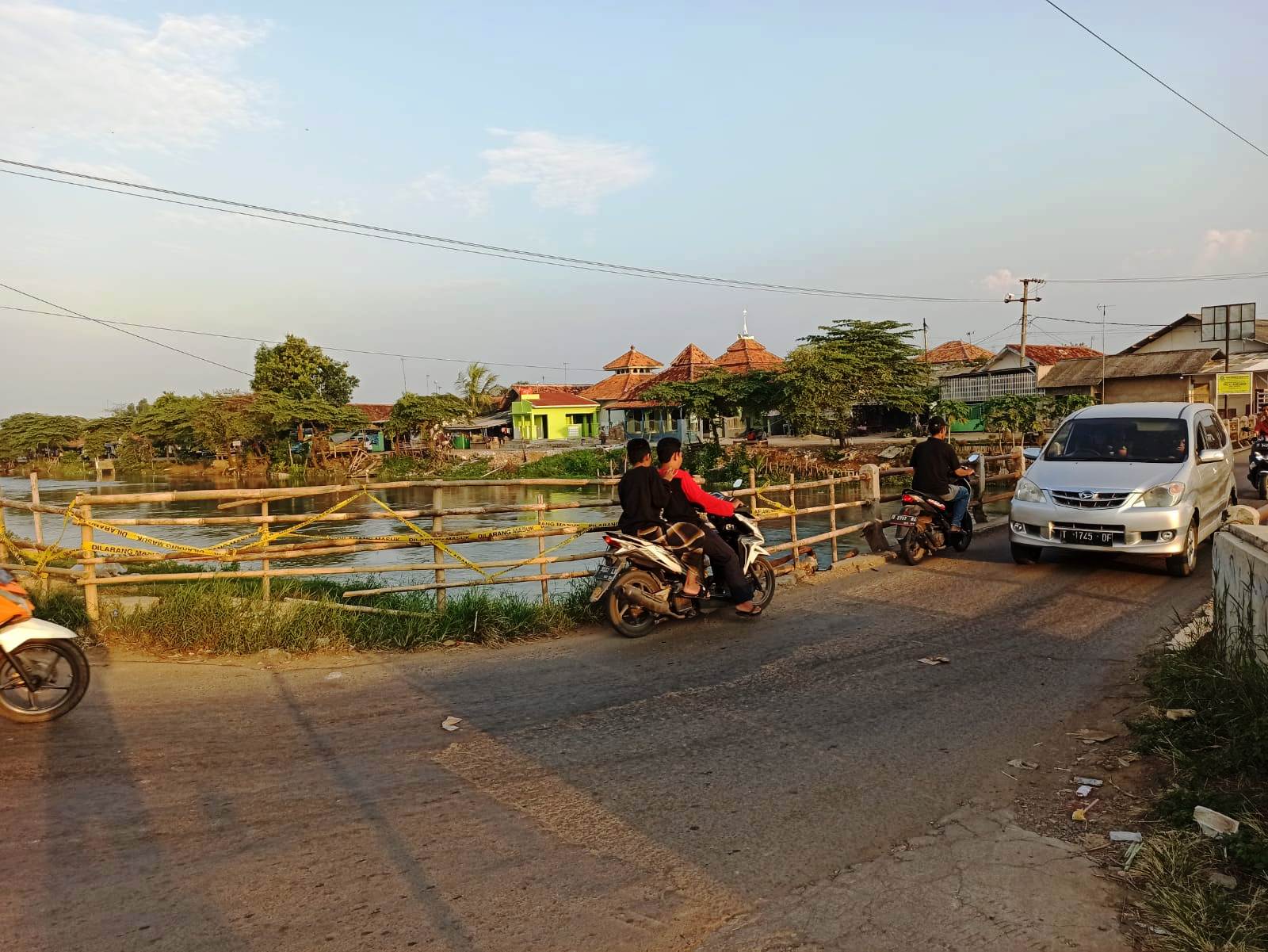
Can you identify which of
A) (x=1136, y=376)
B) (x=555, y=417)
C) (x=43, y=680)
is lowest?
(x=43, y=680)

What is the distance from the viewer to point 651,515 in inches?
289

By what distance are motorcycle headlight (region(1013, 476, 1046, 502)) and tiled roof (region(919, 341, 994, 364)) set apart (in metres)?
49.4

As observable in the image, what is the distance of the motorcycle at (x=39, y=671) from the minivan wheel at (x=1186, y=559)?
959cm

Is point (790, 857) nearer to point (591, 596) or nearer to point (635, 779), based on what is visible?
point (635, 779)

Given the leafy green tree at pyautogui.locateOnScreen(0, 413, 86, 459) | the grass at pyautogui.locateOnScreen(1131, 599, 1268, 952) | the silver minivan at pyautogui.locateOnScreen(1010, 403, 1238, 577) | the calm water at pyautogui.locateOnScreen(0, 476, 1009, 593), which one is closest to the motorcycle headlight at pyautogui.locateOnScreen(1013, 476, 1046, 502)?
the silver minivan at pyautogui.locateOnScreen(1010, 403, 1238, 577)

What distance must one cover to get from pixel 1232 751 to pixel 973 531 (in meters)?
8.67

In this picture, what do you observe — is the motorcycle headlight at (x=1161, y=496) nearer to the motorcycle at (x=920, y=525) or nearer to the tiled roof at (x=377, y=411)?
the motorcycle at (x=920, y=525)

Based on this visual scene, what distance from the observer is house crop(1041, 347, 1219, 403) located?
38.0 m

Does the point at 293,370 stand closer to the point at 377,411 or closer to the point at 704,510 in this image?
the point at 377,411

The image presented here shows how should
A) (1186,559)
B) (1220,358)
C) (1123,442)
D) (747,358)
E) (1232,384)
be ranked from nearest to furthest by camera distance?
(1186,559) → (1123,442) → (1232,384) → (1220,358) → (747,358)

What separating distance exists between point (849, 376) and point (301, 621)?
112ft

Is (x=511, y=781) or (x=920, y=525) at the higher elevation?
(x=920, y=525)

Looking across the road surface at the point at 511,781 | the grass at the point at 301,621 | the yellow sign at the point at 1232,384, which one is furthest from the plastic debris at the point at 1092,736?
the yellow sign at the point at 1232,384

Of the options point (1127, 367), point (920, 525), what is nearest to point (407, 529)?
point (920, 525)
